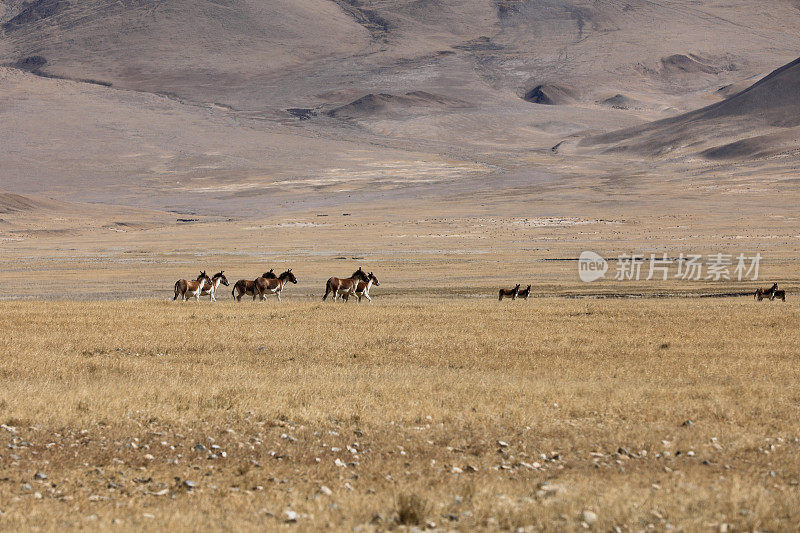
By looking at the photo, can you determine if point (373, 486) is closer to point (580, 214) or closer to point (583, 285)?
point (583, 285)

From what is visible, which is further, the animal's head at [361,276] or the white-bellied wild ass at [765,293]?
the animal's head at [361,276]

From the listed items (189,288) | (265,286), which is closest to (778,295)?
(265,286)

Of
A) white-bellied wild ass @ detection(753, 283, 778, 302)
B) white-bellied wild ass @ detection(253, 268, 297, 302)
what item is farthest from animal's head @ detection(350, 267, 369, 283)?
white-bellied wild ass @ detection(753, 283, 778, 302)

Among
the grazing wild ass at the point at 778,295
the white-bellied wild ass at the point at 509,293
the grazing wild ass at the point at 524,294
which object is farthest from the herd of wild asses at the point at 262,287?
the grazing wild ass at the point at 778,295

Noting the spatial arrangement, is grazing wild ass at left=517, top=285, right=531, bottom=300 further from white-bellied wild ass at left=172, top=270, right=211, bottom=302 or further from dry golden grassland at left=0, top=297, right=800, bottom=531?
dry golden grassland at left=0, top=297, right=800, bottom=531

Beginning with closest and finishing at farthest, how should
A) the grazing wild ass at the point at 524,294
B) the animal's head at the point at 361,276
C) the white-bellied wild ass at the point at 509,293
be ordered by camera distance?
the animal's head at the point at 361,276
the white-bellied wild ass at the point at 509,293
the grazing wild ass at the point at 524,294

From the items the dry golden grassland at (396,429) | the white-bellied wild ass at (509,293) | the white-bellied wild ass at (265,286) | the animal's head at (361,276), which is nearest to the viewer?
the dry golden grassland at (396,429)

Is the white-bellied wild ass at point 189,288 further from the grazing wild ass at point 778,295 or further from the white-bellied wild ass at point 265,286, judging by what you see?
the grazing wild ass at point 778,295

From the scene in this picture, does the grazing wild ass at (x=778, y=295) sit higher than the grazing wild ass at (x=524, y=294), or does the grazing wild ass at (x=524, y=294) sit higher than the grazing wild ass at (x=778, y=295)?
the grazing wild ass at (x=778, y=295)

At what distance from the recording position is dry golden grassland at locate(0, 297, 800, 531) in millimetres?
7379

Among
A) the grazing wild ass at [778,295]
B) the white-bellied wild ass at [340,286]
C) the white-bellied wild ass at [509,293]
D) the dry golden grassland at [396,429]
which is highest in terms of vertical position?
the grazing wild ass at [778,295]

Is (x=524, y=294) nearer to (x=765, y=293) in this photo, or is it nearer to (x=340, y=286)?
(x=340, y=286)

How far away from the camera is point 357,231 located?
100 metres

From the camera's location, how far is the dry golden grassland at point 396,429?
7379 mm
